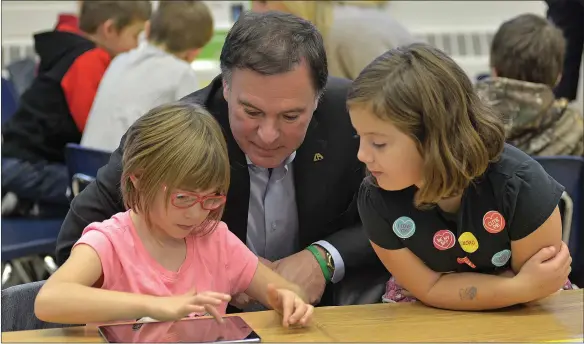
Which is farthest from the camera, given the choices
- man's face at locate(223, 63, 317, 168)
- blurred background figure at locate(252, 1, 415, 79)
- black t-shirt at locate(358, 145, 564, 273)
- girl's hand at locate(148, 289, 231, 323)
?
blurred background figure at locate(252, 1, 415, 79)

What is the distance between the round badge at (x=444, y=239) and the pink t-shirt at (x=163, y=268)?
1.15 feet

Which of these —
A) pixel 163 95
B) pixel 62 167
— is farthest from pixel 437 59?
pixel 62 167

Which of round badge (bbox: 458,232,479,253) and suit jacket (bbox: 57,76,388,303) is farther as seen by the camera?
suit jacket (bbox: 57,76,388,303)

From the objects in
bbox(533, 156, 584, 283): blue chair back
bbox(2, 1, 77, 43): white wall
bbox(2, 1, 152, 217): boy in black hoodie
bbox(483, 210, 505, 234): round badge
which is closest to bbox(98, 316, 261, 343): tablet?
bbox(483, 210, 505, 234): round badge

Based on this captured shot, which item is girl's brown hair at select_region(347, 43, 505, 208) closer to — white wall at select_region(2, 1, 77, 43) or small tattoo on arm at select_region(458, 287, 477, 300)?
small tattoo on arm at select_region(458, 287, 477, 300)

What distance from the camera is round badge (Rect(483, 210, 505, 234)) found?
5.23 feet

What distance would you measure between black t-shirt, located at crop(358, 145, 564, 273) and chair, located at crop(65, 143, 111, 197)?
1.20 m

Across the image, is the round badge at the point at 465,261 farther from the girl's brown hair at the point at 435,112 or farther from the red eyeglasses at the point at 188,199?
the red eyeglasses at the point at 188,199

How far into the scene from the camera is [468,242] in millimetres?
1623

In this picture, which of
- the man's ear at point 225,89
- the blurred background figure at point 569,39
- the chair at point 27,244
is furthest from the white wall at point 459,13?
the man's ear at point 225,89

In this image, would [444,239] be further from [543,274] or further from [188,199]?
[188,199]

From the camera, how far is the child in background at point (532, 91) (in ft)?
9.28

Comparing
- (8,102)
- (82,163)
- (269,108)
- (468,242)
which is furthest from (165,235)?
(8,102)

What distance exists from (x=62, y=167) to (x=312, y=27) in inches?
70.9
